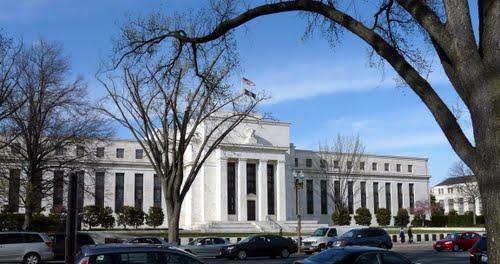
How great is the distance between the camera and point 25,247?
83.7 ft

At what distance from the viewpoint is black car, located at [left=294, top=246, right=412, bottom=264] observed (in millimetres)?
13070

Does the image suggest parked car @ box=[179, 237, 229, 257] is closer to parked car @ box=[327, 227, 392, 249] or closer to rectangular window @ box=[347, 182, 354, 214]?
parked car @ box=[327, 227, 392, 249]

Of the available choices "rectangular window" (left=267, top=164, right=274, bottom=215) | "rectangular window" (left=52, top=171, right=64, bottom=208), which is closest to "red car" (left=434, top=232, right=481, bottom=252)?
"rectangular window" (left=52, top=171, right=64, bottom=208)

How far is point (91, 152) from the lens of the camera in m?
41.1

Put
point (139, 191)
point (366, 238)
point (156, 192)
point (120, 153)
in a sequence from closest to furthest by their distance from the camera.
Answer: point (366, 238) < point (120, 153) < point (139, 191) < point (156, 192)

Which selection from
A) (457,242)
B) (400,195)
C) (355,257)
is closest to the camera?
(355,257)

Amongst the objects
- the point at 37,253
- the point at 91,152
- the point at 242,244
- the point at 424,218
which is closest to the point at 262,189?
the point at 424,218

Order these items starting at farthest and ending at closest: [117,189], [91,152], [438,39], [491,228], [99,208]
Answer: [117,189], [99,208], [91,152], [438,39], [491,228]

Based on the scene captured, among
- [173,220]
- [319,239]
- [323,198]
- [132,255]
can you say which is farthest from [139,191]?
[132,255]

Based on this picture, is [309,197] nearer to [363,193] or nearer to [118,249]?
[363,193]

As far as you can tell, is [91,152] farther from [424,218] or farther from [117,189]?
[424,218]

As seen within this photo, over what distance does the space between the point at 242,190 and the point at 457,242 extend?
39790mm

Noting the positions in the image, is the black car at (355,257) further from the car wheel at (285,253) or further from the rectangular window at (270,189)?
the rectangular window at (270,189)

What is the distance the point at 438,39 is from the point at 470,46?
0.43 meters
